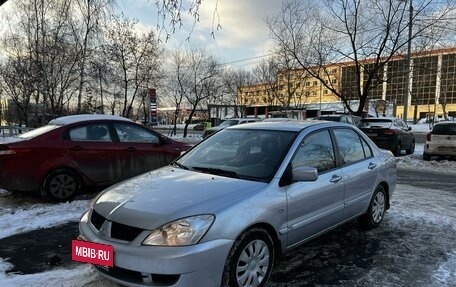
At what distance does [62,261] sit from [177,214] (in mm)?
2029

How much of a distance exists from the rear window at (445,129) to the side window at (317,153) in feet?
38.9

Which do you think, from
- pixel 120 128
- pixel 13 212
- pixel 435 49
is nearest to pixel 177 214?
pixel 13 212

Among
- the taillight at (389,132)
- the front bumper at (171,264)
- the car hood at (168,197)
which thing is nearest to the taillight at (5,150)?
the car hood at (168,197)

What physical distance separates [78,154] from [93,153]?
0.84 feet

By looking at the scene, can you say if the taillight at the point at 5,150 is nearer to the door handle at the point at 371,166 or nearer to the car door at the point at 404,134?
the door handle at the point at 371,166

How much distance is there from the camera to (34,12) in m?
24.4

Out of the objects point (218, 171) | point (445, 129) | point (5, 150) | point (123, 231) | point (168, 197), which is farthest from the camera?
point (445, 129)

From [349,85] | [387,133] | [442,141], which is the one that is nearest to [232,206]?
[442,141]

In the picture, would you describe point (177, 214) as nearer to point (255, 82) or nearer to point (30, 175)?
point (30, 175)

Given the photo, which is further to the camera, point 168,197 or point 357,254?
point 357,254

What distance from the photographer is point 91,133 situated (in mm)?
7688

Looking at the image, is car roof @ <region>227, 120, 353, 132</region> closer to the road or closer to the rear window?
the road

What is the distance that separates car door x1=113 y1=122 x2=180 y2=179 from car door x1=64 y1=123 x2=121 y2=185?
0.17 m

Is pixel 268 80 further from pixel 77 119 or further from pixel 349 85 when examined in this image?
pixel 77 119
